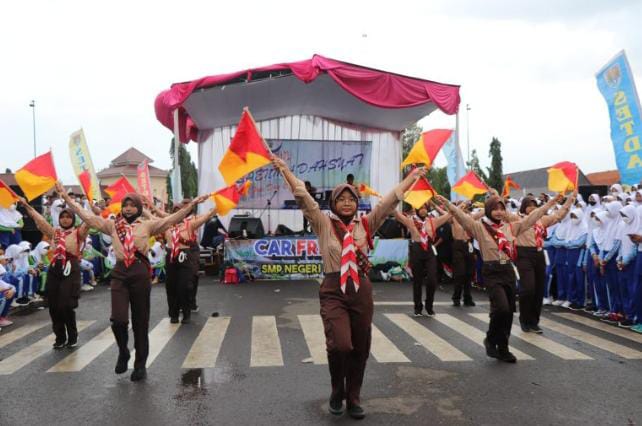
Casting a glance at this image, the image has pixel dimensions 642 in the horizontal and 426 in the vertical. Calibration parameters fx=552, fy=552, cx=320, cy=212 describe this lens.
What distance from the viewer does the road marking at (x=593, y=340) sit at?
7.05m

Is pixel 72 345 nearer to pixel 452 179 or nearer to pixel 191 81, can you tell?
pixel 191 81

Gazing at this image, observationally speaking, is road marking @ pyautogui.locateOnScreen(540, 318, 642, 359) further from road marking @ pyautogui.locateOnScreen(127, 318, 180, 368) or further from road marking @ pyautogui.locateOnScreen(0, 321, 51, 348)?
road marking @ pyautogui.locateOnScreen(0, 321, 51, 348)

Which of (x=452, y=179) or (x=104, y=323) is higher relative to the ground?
(x=452, y=179)

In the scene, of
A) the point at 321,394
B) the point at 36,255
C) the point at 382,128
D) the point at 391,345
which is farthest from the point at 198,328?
the point at 382,128

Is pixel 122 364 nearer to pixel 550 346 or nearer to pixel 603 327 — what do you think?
pixel 550 346

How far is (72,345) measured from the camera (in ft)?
24.9

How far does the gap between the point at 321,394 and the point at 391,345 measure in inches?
90.6

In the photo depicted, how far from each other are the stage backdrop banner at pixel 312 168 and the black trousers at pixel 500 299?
1147 cm

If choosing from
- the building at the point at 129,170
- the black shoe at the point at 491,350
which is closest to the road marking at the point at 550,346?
the black shoe at the point at 491,350

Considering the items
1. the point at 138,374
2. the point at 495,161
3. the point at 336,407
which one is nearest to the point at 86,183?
the point at 138,374

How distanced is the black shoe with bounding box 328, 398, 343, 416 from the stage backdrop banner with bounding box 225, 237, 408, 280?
10317mm

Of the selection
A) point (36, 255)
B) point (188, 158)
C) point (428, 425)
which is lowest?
point (428, 425)

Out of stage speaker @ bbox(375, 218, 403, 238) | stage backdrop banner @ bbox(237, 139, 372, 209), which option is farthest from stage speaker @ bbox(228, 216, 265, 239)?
stage speaker @ bbox(375, 218, 403, 238)

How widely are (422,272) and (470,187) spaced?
69.8 inches
